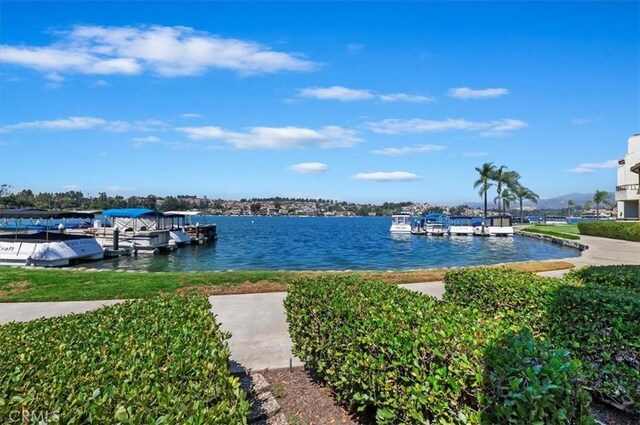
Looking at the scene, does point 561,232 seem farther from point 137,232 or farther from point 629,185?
point 137,232

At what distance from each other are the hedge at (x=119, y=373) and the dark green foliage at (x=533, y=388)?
163cm

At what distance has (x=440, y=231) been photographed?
5169cm

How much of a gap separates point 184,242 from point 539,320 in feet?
122

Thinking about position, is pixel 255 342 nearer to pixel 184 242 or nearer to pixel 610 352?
pixel 610 352

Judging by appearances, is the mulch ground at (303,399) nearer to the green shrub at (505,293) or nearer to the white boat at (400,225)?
the green shrub at (505,293)

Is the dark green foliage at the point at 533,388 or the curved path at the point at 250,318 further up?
the dark green foliage at the point at 533,388

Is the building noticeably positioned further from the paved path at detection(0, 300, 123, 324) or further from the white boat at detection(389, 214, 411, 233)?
the paved path at detection(0, 300, 123, 324)

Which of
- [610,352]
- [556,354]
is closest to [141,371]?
[556,354]

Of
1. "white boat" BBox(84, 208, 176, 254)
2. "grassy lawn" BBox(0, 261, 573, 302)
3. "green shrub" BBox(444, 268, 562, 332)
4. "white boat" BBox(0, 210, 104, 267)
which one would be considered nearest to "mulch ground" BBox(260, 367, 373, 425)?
"green shrub" BBox(444, 268, 562, 332)

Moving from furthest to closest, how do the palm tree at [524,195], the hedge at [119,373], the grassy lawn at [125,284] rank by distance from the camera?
the palm tree at [524,195], the grassy lawn at [125,284], the hedge at [119,373]

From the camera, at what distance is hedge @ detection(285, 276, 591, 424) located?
2.40m

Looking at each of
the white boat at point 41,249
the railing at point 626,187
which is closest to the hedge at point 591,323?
the white boat at point 41,249

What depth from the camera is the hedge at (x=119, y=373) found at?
6.72ft

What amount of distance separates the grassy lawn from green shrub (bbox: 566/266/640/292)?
18.5 feet
